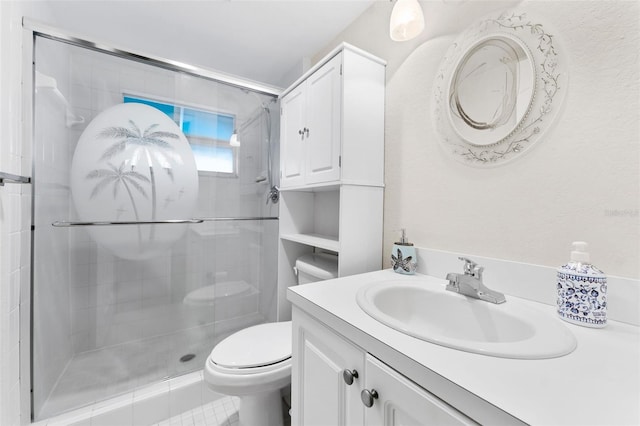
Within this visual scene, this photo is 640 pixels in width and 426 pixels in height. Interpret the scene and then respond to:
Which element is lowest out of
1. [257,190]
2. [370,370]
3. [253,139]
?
[370,370]

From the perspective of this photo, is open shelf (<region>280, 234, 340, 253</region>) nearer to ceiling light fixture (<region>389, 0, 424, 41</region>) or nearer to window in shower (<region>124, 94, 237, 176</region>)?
window in shower (<region>124, 94, 237, 176</region>)

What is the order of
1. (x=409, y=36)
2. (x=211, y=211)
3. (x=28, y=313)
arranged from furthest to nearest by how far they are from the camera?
(x=211, y=211) < (x=28, y=313) < (x=409, y=36)

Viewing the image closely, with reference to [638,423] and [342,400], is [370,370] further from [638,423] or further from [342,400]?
[638,423]

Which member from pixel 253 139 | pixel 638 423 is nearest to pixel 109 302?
pixel 253 139

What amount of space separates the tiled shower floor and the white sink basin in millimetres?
1431

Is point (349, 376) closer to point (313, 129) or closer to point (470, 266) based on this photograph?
point (470, 266)

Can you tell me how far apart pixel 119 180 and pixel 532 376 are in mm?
1866

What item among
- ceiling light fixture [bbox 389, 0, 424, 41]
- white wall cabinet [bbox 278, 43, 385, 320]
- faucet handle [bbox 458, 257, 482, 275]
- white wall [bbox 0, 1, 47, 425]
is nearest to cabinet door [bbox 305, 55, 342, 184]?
white wall cabinet [bbox 278, 43, 385, 320]

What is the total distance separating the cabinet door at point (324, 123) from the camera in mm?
1265

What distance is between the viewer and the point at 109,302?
173 cm

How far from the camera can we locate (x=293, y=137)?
5.32 feet

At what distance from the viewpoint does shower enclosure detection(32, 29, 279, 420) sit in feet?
4.48

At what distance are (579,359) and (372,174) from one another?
3.23 feet

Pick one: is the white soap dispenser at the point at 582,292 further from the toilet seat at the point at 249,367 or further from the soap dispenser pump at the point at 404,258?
the toilet seat at the point at 249,367
